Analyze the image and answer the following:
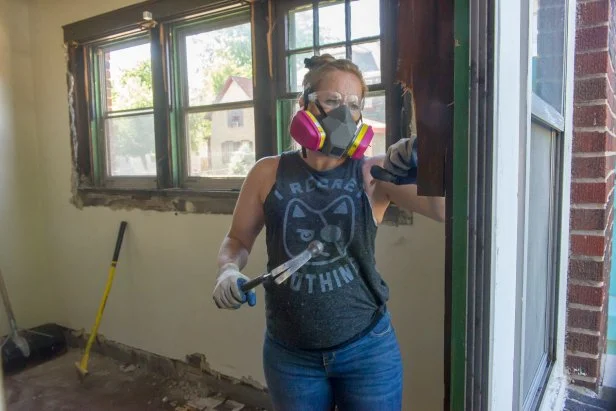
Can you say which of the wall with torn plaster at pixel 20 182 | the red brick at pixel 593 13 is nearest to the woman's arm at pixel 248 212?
the red brick at pixel 593 13

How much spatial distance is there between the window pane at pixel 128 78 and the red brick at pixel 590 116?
2279mm

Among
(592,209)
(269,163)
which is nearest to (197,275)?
(269,163)

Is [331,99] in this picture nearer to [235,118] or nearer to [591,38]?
[591,38]

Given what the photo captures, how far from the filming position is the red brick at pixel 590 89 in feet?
4.82

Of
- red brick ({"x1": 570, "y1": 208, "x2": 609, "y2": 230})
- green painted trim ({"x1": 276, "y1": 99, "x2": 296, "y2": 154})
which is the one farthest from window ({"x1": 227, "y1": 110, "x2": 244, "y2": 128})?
red brick ({"x1": 570, "y1": 208, "x2": 609, "y2": 230})

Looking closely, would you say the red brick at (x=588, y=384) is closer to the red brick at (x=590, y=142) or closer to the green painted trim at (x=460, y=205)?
the red brick at (x=590, y=142)

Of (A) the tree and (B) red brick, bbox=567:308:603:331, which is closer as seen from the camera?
(B) red brick, bbox=567:308:603:331

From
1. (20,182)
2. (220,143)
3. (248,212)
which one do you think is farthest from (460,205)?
(20,182)

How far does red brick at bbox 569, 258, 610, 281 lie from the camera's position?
154 cm

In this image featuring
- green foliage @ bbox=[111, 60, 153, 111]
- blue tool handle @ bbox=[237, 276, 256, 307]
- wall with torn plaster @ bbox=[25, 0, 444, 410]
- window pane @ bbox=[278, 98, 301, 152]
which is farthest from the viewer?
green foliage @ bbox=[111, 60, 153, 111]

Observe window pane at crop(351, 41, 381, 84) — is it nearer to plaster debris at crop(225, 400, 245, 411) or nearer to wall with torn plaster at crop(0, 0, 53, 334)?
plaster debris at crop(225, 400, 245, 411)

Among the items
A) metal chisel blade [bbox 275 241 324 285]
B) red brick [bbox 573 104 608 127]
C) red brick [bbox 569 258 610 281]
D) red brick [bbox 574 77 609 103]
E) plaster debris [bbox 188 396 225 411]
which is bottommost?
plaster debris [bbox 188 396 225 411]

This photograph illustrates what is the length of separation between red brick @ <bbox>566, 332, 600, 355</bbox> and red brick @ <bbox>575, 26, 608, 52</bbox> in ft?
3.09

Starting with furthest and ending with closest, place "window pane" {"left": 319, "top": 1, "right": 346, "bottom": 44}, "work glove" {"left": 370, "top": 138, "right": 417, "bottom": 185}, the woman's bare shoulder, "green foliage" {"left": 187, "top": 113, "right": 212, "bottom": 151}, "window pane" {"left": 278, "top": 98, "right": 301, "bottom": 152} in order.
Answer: "green foliage" {"left": 187, "top": 113, "right": 212, "bottom": 151} → "window pane" {"left": 278, "top": 98, "right": 301, "bottom": 152} → "window pane" {"left": 319, "top": 1, "right": 346, "bottom": 44} → the woman's bare shoulder → "work glove" {"left": 370, "top": 138, "right": 417, "bottom": 185}
